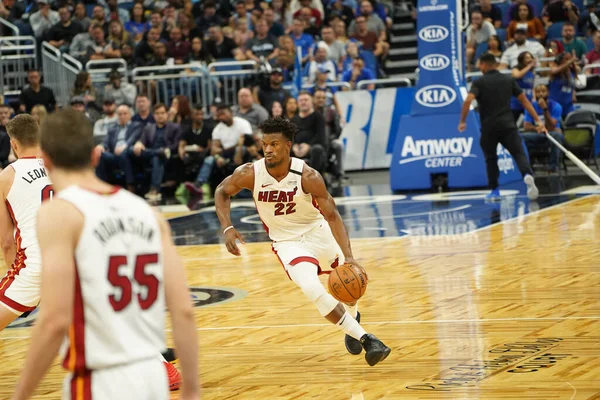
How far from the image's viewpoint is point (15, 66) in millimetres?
21172

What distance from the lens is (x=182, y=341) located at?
335 centimetres

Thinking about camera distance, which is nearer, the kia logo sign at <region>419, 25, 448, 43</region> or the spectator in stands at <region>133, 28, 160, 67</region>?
the kia logo sign at <region>419, 25, 448, 43</region>

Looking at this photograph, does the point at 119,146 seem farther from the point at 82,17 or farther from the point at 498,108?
the point at 498,108

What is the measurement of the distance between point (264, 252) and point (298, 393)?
6117 mm

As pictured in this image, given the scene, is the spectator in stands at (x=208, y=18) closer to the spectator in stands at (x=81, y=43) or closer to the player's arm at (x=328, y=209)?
the spectator in stands at (x=81, y=43)

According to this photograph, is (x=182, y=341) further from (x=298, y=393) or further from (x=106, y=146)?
(x=106, y=146)

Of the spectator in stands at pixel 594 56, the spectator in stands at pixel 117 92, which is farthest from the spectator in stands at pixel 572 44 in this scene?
the spectator in stands at pixel 117 92

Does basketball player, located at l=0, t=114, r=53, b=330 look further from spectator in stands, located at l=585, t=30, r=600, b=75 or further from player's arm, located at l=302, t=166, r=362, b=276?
spectator in stands, located at l=585, t=30, r=600, b=75

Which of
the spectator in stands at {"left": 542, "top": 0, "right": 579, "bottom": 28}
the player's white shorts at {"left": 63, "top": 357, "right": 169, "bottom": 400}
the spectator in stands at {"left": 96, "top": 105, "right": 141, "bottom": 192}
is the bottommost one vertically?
the spectator in stands at {"left": 96, "top": 105, "right": 141, "bottom": 192}

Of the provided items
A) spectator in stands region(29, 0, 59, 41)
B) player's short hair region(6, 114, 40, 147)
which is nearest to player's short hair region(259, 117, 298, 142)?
player's short hair region(6, 114, 40, 147)

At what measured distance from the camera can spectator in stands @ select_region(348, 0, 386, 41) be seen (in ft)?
71.3

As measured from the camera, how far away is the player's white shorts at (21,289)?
20.5ft

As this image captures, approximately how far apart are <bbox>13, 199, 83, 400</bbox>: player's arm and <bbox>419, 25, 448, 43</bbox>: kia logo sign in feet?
46.2

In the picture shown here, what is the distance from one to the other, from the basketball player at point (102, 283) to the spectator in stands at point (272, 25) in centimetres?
1886
